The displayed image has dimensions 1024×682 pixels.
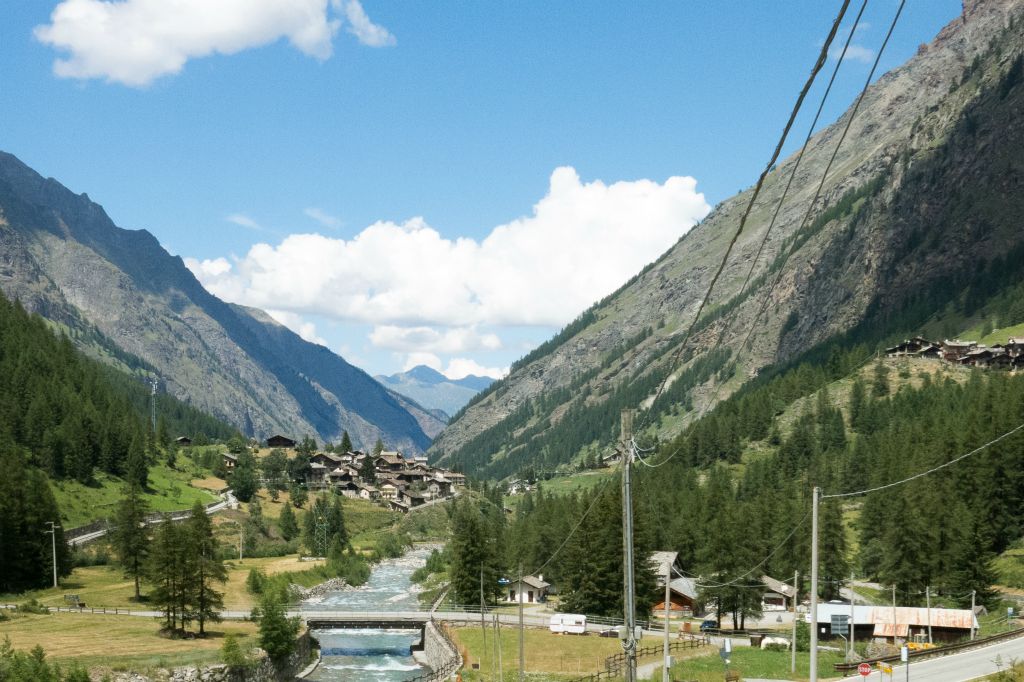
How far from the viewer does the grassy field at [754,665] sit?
61875 mm

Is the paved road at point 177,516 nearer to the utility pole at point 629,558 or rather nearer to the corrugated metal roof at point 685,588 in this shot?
the corrugated metal roof at point 685,588

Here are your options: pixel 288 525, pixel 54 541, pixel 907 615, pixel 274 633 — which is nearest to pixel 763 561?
pixel 907 615

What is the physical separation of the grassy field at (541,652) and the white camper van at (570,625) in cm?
100

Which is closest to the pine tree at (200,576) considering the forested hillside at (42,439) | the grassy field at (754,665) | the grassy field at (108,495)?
the forested hillside at (42,439)

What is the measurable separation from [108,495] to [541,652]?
9528cm

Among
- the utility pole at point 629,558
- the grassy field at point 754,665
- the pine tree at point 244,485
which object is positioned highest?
the utility pole at point 629,558

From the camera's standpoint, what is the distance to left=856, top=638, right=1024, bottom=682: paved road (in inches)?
2029

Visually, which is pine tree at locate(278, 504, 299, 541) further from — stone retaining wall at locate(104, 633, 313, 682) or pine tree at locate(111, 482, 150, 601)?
stone retaining wall at locate(104, 633, 313, 682)

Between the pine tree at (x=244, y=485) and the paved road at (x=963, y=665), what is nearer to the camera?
the paved road at (x=963, y=665)

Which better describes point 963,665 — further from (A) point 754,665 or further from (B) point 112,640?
(B) point 112,640

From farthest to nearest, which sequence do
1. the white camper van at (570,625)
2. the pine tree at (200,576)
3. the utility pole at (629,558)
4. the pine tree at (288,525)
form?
the pine tree at (288,525) < the white camper van at (570,625) < the pine tree at (200,576) < the utility pole at (629,558)

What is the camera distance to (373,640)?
110 m

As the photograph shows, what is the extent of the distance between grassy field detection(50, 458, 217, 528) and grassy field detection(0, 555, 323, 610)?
14147 millimetres

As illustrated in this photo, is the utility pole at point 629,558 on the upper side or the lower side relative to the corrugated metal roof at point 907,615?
upper
